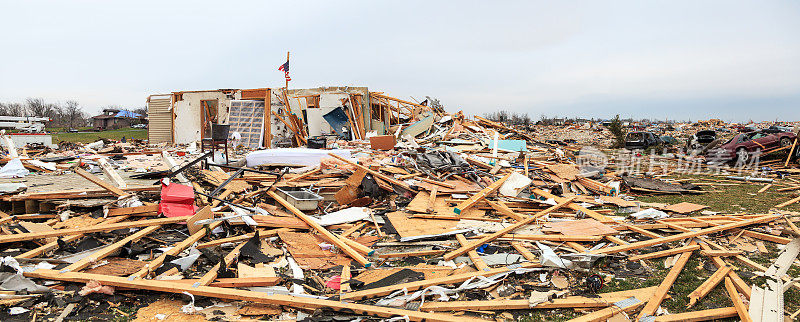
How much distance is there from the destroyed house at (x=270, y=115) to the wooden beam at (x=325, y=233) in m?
11.9

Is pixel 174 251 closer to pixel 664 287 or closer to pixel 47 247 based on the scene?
pixel 47 247

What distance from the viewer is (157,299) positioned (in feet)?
12.1

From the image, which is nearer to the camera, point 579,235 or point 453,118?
point 579,235

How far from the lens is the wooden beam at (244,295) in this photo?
3353 mm

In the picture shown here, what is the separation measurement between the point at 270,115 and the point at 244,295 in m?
15.8

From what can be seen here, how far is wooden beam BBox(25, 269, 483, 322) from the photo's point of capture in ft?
11.0

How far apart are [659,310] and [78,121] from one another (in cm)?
8312

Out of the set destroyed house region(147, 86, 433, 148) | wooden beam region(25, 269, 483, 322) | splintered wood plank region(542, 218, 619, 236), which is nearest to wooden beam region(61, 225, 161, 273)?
wooden beam region(25, 269, 483, 322)

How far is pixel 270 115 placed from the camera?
60.2 feet

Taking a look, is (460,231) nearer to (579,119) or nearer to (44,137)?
(44,137)

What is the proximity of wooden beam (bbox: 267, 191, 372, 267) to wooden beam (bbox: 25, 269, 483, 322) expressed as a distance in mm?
1215

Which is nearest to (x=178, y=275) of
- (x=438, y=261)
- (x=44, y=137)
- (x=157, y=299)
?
(x=157, y=299)

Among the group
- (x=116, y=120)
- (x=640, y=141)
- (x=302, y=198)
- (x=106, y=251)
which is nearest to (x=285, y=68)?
(x=302, y=198)

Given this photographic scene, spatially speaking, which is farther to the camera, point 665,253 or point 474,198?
point 474,198
